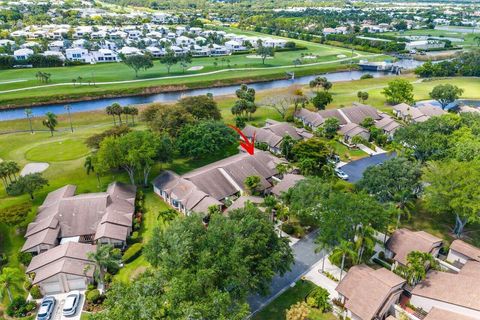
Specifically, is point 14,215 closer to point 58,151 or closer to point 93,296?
point 93,296

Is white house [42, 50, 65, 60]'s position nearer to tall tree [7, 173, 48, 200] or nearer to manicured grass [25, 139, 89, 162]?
manicured grass [25, 139, 89, 162]

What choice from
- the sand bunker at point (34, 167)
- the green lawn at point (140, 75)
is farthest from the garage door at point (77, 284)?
the green lawn at point (140, 75)

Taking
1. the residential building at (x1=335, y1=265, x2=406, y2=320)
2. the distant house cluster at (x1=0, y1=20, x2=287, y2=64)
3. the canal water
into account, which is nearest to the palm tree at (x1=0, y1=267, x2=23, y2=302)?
the residential building at (x1=335, y1=265, x2=406, y2=320)

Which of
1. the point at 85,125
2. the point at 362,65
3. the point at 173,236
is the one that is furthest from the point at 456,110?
the point at 85,125

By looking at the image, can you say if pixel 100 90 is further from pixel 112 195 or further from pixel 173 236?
pixel 173 236

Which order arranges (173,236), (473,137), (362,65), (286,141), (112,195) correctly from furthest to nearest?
(362,65)
(286,141)
(473,137)
(112,195)
(173,236)

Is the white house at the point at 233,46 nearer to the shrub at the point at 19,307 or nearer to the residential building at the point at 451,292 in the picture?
the residential building at the point at 451,292
